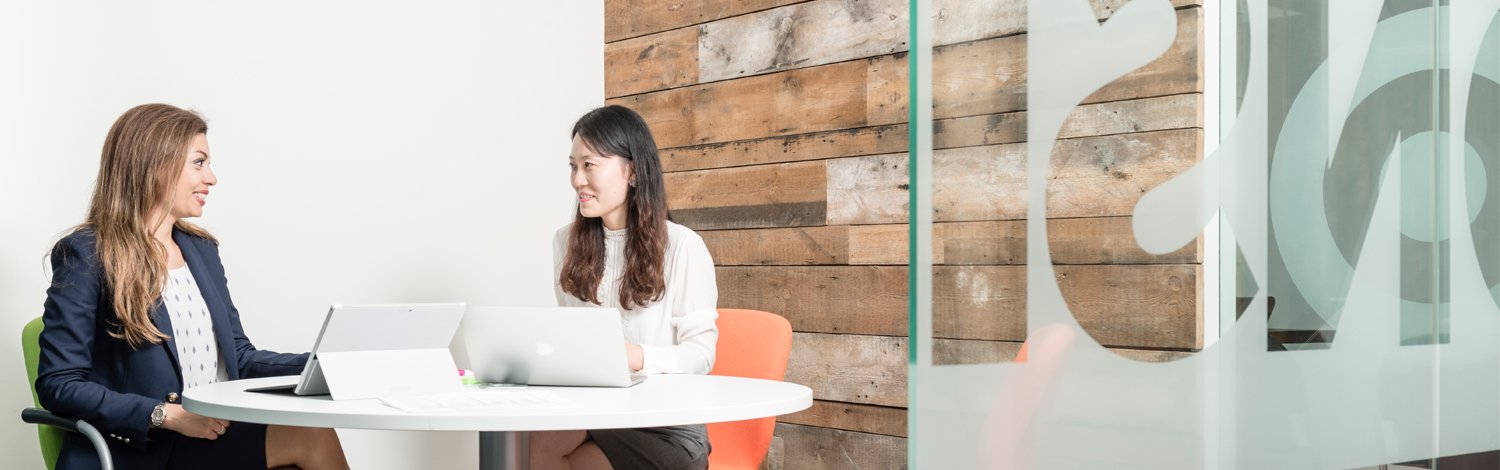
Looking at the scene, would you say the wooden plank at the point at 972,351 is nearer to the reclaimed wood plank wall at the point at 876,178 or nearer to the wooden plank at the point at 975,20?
the reclaimed wood plank wall at the point at 876,178

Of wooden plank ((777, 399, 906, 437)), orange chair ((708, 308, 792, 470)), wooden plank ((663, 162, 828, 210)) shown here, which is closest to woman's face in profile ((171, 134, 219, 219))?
orange chair ((708, 308, 792, 470))

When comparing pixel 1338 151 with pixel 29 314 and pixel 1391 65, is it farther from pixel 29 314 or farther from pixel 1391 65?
pixel 29 314

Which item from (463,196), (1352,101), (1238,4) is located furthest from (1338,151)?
(463,196)

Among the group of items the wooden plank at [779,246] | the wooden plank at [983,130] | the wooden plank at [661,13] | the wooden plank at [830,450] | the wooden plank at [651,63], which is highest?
the wooden plank at [661,13]

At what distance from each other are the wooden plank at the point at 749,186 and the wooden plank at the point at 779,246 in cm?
10

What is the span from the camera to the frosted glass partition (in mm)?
1584

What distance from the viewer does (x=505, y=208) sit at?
380cm

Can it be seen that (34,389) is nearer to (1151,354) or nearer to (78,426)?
(78,426)

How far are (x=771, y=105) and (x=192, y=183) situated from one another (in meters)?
1.78

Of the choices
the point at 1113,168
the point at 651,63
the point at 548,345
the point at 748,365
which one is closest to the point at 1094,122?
the point at 1113,168

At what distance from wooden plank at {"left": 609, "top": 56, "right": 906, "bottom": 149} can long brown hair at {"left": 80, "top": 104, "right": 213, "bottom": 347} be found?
1.73 meters

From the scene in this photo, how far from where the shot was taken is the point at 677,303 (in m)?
2.35

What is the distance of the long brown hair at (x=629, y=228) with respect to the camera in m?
2.32

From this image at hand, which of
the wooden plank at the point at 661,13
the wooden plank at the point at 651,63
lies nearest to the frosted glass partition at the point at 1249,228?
the wooden plank at the point at 661,13
